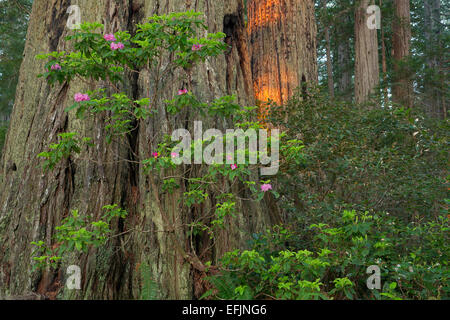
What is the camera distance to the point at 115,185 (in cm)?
369

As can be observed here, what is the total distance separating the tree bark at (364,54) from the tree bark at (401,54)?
638 mm

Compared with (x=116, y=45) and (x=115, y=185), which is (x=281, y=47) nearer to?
(x=115, y=185)

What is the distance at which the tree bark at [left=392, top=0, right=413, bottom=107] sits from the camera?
1003cm

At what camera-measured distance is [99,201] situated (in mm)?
3594

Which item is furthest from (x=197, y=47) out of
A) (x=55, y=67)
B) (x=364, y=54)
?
(x=364, y=54)

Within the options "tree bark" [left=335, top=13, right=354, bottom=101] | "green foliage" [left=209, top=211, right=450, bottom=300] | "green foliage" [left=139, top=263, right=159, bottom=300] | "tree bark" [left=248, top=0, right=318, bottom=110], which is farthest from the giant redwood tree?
"tree bark" [left=335, top=13, right=354, bottom=101]

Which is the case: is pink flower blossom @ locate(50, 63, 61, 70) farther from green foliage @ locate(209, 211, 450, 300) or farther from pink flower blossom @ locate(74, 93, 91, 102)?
green foliage @ locate(209, 211, 450, 300)

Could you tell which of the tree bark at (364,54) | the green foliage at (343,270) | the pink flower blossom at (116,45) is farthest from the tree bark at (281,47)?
the tree bark at (364,54)

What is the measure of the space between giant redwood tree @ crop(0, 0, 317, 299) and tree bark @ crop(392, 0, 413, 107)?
6.93 m

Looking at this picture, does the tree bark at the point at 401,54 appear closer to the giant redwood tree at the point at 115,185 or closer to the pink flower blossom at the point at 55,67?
the giant redwood tree at the point at 115,185

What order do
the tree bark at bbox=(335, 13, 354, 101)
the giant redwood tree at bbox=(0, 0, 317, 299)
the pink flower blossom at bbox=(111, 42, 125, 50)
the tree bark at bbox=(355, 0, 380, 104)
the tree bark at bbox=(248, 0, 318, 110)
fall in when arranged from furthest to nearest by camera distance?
1. the tree bark at bbox=(335, 13, 354, 101)
2. the tree bark at bbox=(355, 0, 380, 104)
3. the tree bark at bbox=(248, 0, 318, 110)
4. the giant redwood tree at bbox=(0, 0, 317, 299)
5. the pink flower blossom at bbox=(111, 42, 125, 50)

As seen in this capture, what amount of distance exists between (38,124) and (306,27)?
5.17 metres
